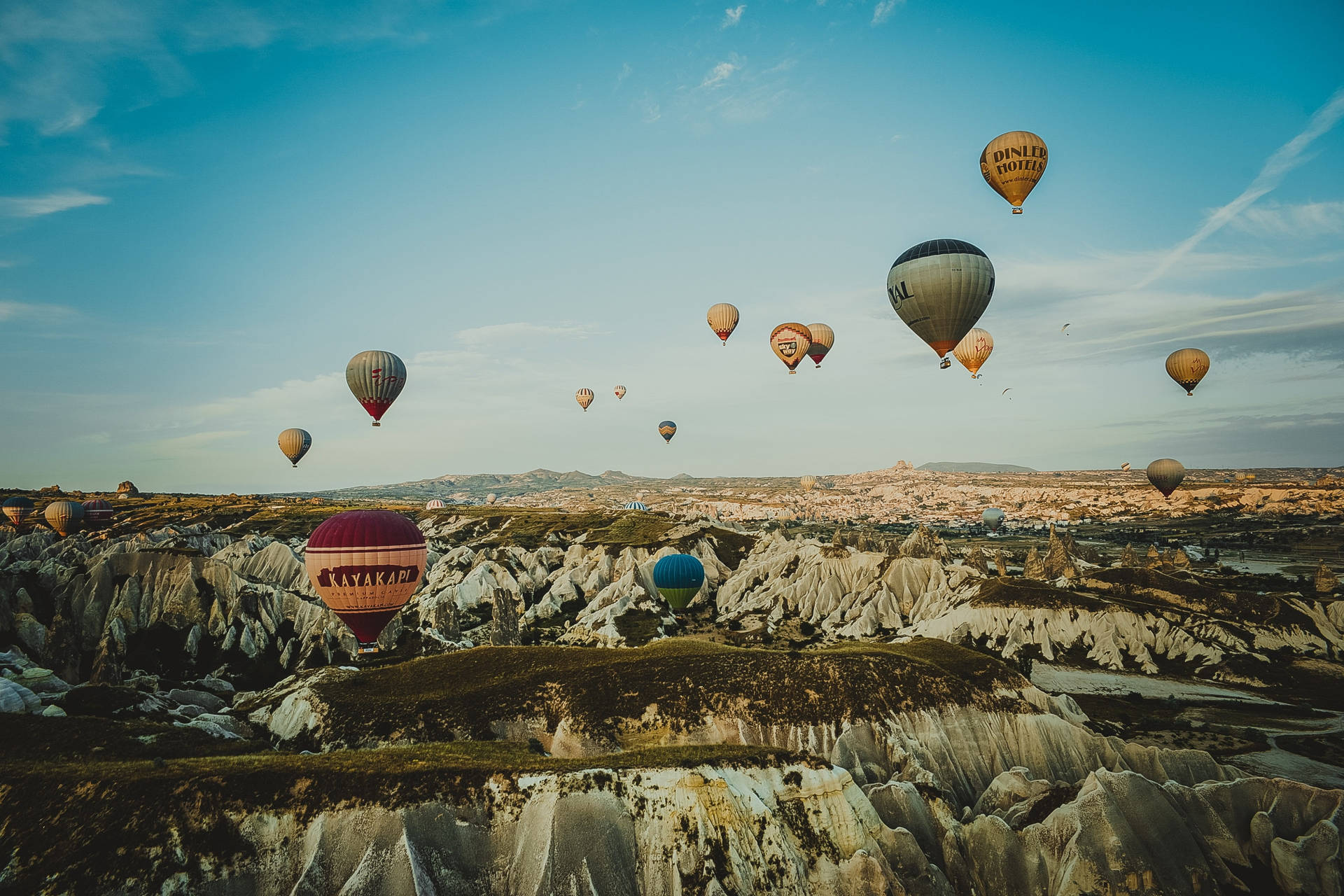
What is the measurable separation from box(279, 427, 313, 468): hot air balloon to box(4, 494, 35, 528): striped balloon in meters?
55.4

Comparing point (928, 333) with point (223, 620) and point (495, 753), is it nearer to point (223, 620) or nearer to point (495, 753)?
point (495, 753)

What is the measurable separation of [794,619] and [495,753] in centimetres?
5485

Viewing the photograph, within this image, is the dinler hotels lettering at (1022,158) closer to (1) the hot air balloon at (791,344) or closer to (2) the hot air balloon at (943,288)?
(2) the hot air balloon at (943,288)

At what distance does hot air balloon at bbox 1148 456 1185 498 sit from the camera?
106m


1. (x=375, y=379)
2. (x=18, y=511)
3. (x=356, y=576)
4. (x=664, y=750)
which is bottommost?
(x=664, y=750)

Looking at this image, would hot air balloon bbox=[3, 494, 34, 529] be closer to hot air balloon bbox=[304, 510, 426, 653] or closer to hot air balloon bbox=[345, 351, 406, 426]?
hot air balloon bbox=[345, 351, 406, 426]

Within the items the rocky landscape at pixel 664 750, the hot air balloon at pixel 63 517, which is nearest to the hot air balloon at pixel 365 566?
the rocky landscape at pixel 664 750

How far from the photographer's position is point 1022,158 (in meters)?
40.5

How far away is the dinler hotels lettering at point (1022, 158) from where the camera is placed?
133 ft

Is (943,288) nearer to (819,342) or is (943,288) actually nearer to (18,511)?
(819,342)

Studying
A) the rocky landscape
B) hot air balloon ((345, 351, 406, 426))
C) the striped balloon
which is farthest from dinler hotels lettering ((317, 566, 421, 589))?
the striped balloon

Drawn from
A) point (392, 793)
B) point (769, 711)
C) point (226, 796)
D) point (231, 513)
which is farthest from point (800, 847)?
point (231, 513)

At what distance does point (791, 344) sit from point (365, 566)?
4486 cm

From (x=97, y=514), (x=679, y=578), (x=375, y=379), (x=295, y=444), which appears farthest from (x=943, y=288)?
(x=97, y=514)
